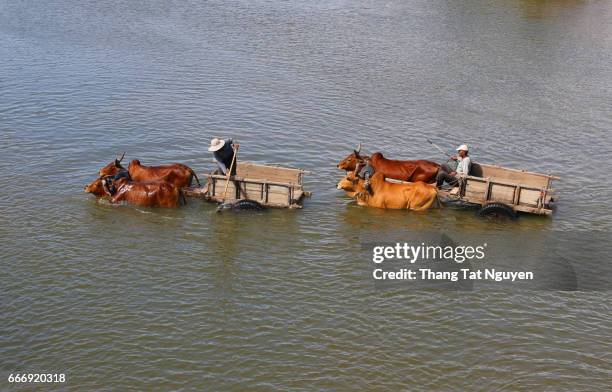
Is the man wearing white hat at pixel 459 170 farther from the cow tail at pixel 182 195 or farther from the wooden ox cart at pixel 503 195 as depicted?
the cow tail at pixel 182 195

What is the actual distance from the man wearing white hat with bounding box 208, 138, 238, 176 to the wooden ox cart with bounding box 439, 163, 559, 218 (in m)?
4.95

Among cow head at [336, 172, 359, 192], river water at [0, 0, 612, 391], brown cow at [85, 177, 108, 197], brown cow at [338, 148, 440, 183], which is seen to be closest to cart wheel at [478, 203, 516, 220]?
river water at [0, 0, 612, 391]

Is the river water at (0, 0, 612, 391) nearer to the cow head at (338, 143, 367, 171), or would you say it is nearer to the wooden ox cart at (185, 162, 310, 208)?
the wooden ox cart at (185, 162, 310, 208)

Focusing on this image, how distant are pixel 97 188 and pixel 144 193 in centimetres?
125

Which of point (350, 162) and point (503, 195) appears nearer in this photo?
point (503, 195)

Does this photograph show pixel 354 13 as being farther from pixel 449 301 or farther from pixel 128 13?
pixel 449 301

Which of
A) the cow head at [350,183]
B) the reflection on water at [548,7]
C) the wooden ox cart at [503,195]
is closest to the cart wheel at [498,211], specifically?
the wooden ox cart at [503,195]

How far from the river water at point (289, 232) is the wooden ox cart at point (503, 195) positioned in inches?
15.2

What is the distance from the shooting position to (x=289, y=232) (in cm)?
1570

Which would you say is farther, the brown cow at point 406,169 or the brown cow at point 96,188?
the brown cow at point 406,169

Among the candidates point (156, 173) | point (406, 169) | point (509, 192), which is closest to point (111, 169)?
point (156, 173)

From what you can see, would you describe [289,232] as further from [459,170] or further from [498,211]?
[498,211]

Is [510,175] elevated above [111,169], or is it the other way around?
[510,175]

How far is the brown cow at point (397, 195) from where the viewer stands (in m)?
16.4
